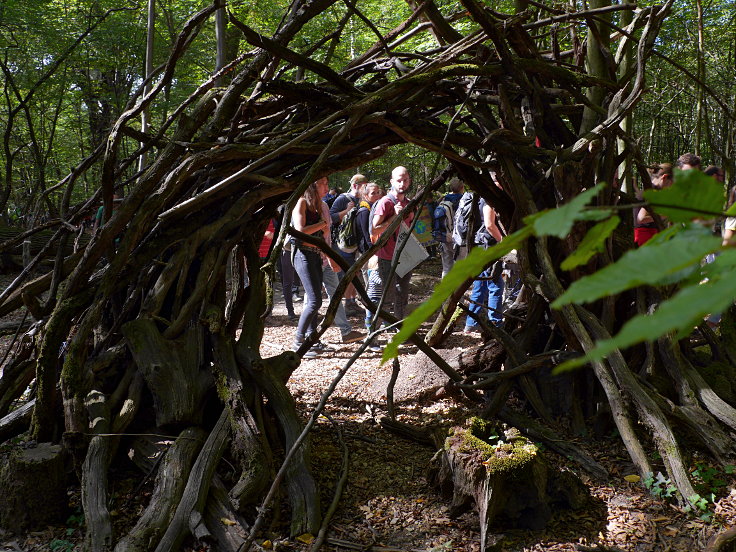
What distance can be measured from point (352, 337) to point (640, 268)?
6.57 meters

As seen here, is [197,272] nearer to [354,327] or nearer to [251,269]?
[251,269]

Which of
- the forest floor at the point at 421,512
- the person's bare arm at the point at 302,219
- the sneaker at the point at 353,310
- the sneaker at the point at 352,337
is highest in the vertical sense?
the person's bare arm at the point at 302,219

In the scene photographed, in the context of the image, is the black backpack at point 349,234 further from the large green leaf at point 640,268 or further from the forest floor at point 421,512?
the large green leaf at point 640,268

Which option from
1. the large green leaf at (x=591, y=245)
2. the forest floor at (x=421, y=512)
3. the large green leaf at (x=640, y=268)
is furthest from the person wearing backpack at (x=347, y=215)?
the large green leaf at (x=640, y=268)

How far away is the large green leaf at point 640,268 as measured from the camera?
46cm

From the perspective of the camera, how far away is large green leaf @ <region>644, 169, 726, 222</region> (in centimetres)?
60

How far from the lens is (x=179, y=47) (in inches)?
113

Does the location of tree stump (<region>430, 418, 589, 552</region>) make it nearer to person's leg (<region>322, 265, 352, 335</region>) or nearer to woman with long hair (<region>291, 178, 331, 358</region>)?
woman with long hair (<region>291, 178, 331, 358</region>)

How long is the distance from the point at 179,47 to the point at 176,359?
1.55 meters

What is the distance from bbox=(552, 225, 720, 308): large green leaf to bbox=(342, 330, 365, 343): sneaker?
6482 millimetres

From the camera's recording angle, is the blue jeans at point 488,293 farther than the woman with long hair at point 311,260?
Yes

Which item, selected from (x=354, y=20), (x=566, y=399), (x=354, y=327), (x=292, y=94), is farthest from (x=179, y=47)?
(x=354, y=20)

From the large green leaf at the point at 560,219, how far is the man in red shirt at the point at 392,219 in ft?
18.6

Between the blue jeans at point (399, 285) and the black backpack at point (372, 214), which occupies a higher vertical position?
the black backpack at point (372, 214)
